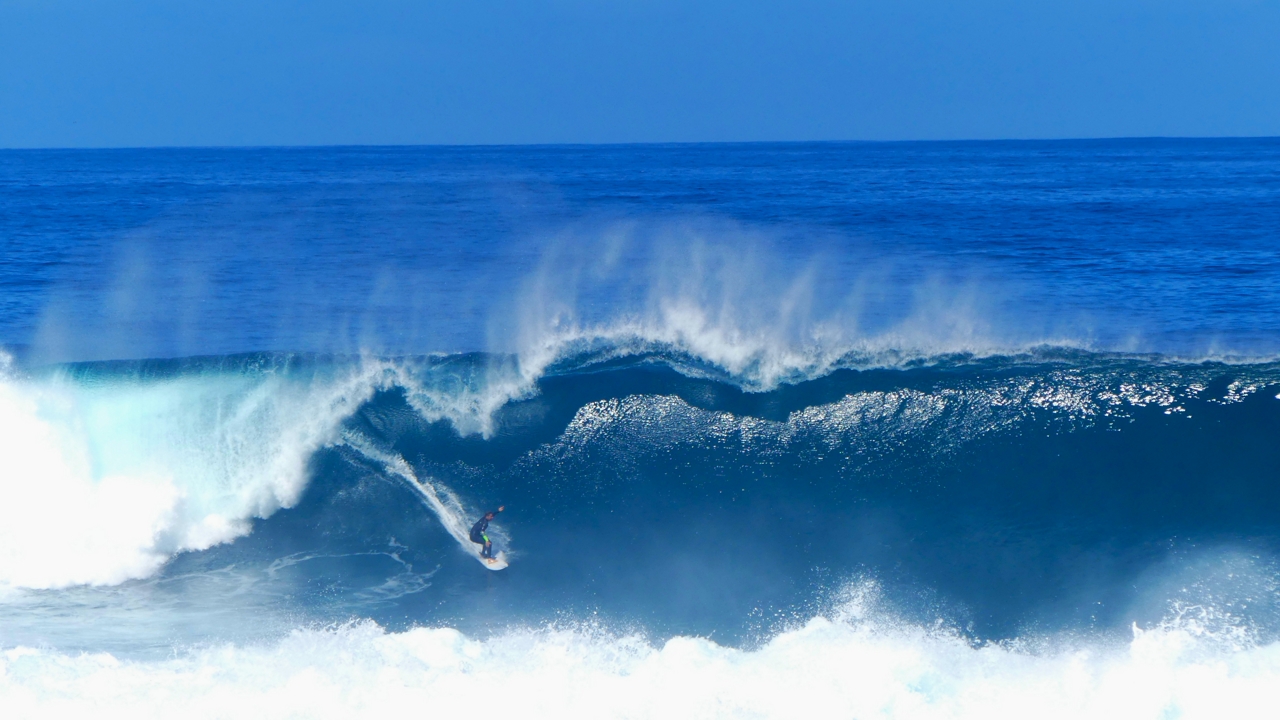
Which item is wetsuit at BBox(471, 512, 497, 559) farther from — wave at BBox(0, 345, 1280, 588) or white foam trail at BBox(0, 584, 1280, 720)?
white foam trail at BBox(0, 584, 1280, 720)

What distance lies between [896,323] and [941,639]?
437 inches

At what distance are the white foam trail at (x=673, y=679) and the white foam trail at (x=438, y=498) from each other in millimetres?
1854

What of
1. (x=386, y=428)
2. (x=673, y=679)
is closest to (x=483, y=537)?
(x=386, y=428)

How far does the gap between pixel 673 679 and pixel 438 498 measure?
3.96 m

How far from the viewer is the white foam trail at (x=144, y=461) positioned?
10.7 meters

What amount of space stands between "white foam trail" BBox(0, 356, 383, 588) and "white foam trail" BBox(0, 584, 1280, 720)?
228 cm

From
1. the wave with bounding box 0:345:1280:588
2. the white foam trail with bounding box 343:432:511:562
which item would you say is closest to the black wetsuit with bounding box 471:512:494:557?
the white foam trail with bounding box 343:432:511:562

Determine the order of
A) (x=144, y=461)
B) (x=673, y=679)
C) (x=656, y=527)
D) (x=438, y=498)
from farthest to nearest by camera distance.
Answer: (x=144, y=461) → (x=438, y=498) → (x=656, y=527) → (x=673, y=679)

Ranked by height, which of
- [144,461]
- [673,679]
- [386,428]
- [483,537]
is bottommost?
[673,679]

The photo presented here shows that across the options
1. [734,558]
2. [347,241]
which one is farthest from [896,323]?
[347,241]

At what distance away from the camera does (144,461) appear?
11617 mm

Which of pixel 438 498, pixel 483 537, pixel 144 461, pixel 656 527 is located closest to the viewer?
pixel 483 537

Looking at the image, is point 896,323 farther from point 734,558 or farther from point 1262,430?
point 734,558

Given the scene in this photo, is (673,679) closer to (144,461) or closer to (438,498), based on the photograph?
(438,498)
